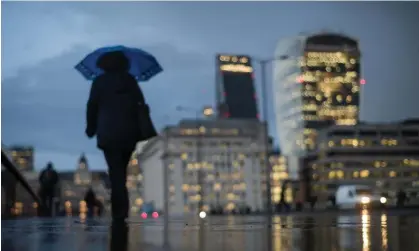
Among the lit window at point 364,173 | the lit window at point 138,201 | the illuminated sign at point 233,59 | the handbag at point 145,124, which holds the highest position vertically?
the illuminated sign at point 233,59

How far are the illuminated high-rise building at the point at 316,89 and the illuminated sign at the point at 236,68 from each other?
65.7ft

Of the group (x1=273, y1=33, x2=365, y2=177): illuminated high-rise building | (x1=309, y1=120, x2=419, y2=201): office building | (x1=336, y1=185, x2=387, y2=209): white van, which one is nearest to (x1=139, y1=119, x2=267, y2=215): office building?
(x1=309, y1=120, x2=419, y2=201): office building

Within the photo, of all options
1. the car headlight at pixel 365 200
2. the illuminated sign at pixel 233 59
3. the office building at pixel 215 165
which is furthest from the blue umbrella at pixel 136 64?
the illuminated sign at pixel 233 59

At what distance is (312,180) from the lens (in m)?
125

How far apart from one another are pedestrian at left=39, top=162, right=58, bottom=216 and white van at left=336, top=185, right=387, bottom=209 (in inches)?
782

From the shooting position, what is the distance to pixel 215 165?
13575cm

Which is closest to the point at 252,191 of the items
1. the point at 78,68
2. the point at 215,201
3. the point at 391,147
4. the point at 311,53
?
the point at 215,201

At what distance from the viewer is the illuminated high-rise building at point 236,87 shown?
192750 millimetres

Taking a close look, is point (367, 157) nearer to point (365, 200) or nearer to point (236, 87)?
point (236, 87)

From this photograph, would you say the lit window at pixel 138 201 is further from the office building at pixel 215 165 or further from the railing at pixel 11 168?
the railing at pixel 11 168

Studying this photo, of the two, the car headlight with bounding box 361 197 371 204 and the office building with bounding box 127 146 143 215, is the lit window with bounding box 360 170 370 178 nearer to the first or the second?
the office building with bounding box 127 146 143 215

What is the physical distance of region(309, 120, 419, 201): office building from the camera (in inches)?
4700

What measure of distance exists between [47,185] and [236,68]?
586ft

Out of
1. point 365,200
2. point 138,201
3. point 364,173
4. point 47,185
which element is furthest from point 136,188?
point 47,185
